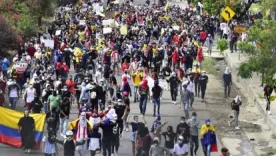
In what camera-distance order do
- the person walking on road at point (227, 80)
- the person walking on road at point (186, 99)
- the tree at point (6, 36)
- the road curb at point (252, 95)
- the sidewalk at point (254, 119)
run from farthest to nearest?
the tree at point (6, 36), the person walking on road at point (227, 80), the road curb at point (252, 95), the person walking on road at point (186, 99), the sidewalk at point (254, 119)

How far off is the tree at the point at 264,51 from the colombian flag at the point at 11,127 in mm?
7174

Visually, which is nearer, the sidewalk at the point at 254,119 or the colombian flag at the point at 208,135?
the colombian flag at the point at 208,135

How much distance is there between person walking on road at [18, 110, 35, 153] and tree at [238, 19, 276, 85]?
7.45 metres

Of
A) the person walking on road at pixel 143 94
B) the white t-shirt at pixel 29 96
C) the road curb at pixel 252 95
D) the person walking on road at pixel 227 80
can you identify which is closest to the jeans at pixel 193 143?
the person walking on road at pixel 143 94

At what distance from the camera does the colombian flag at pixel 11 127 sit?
22750mm

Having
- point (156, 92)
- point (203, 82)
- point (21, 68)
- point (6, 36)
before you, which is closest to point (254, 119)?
point (203, 82)

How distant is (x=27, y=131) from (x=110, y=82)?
26.0ft

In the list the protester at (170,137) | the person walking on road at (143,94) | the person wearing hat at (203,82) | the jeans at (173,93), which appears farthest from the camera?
the person wearing hat at (203,82)

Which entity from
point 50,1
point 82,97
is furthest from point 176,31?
point 82,97

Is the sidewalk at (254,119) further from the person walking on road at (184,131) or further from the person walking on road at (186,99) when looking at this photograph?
the person walking on road at (184,131)

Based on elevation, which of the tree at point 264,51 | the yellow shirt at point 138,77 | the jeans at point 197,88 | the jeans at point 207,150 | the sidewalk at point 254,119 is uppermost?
the tree at point 264,51

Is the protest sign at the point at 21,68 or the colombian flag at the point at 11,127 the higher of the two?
the protest sign at the point at 21,68

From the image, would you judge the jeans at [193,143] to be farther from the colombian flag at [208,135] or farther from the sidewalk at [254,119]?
the sidewalk at [254,119]

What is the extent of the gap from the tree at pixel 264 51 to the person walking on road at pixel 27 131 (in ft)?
24.4
